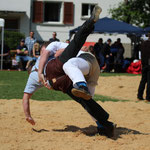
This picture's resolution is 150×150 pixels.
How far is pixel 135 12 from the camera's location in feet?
84.5

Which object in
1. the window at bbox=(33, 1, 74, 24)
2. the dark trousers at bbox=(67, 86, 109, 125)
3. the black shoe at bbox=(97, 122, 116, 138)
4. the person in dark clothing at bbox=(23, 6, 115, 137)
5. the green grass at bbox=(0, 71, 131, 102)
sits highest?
the window at bbox=(33, 1, 74, 24)

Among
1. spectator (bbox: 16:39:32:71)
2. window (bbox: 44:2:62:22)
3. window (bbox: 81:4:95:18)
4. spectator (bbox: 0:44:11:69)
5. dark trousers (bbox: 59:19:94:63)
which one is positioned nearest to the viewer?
dark trousers (bbox: 59:19:94:63)

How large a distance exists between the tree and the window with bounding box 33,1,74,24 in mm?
3798

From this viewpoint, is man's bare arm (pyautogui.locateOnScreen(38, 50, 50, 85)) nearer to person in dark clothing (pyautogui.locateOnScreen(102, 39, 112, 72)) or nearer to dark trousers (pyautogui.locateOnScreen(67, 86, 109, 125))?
dark trousers (pyautogui.locateOnScreen(67, 86, 109, 125))

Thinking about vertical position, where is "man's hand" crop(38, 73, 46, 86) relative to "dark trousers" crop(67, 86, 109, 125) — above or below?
above

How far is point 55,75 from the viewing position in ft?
19.4

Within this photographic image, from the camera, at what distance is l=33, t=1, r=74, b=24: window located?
28.1 metres

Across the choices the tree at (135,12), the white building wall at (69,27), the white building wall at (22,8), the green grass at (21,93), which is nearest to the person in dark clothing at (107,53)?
the tree at (135,12)

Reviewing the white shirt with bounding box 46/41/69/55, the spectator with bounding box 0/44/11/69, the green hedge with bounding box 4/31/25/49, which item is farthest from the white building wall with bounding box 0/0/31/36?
the white shirt with bounding box 46/41/69/55

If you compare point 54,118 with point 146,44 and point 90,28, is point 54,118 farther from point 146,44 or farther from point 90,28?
point 146,44

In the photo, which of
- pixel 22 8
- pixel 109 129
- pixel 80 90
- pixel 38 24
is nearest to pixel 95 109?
pixel 109 129

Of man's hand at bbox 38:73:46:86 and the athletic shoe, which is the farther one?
man's hand at bbox 38:73:46:86

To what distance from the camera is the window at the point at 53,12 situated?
2811 cm

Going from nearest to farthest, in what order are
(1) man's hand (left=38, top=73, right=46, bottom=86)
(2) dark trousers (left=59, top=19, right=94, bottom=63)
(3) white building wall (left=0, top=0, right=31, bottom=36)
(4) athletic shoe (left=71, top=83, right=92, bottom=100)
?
(4) athletic shoe (left=71, top=83, right=92, bottom=100) < (2) dark trousers (left=59, top=19, right=94, bottom=63) < (1) man's hand (left=38, top=73, right=46, bottom=86) < (3) white building wall (left=0, top=0, right=31, bottom=36)
